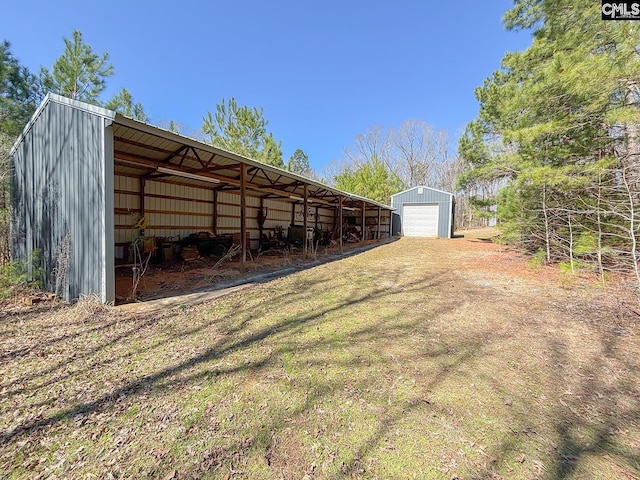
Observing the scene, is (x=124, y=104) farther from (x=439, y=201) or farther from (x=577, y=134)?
(x=439, y=201)

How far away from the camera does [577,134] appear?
637 centimetres

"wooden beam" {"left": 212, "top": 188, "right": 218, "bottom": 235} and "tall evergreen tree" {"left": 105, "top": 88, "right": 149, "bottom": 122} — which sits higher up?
"tall evergreen tree" {"left": 105, "top": 88, "right": 149, "bottom": 122}

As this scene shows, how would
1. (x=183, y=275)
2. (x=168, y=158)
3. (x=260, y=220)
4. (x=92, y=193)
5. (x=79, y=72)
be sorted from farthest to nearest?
(x=260, y=220) → (x=79, y=72) → (x=168, y=158) → (x=183, y=275) → (x=92, y=193)

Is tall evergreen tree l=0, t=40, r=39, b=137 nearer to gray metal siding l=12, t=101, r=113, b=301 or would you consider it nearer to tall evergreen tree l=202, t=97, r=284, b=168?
gray metal siding l=12, t=101, r=113, b=301

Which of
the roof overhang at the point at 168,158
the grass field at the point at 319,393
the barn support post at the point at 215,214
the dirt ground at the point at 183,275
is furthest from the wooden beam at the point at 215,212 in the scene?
Answer: the grass field at the point at 319,393

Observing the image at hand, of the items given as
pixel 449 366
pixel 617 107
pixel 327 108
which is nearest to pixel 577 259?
pixel 617 107

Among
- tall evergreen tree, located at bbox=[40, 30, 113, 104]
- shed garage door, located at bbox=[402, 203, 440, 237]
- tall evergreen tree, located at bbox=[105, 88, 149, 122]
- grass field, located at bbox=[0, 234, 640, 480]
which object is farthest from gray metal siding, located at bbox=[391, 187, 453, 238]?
tall evergreen tree, located at bbox=[40, 30, 113, 104]

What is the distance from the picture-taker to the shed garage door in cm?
1989

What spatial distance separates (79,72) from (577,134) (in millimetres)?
15463

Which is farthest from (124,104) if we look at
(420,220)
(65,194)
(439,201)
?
(439,201)

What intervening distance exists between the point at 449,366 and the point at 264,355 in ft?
6.01

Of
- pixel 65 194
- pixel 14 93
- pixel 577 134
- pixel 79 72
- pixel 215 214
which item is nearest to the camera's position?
pixel 65 194

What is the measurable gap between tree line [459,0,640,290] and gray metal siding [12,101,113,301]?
797 cm

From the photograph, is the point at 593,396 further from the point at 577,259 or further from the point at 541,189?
the point at 541,189
